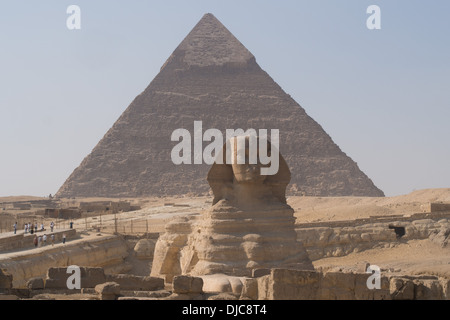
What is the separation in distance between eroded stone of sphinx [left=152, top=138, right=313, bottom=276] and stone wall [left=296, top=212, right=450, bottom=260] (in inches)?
328

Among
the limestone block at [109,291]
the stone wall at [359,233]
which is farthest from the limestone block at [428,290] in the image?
the stone wall at [359,233]

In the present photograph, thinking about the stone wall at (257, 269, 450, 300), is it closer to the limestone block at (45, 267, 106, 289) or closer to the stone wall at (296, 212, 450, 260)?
the limestone block at (45, 267, 106, 289)

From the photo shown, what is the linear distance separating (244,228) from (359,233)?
10502 mm

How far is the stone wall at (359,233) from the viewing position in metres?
21.1

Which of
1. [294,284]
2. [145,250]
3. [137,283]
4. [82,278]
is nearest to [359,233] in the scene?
[145,250]

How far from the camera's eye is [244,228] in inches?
474

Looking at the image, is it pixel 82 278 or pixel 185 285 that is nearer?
pixel 185 285

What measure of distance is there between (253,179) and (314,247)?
9.29 m

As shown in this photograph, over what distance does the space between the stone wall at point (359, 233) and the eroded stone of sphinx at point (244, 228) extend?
8.33 metres

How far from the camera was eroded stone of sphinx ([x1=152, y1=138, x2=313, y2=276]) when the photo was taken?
38.0ft

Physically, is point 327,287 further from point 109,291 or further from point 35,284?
point 35,284
